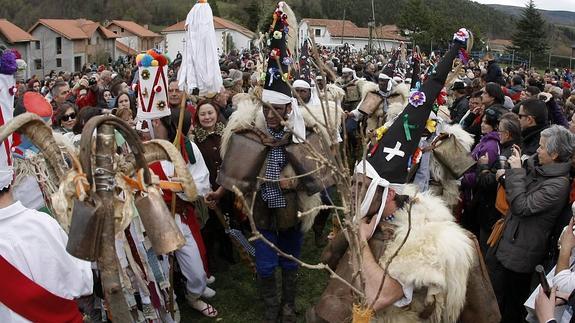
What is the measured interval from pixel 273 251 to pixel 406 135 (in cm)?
198

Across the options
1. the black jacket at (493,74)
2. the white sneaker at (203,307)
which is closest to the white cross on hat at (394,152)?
the white sneaker at (203,307)

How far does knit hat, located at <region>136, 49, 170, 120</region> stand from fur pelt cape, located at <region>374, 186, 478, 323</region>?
2690mm

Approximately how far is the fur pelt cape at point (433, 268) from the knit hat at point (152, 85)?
8.83 feet

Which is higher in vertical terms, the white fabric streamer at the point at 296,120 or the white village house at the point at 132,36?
the white village house at the point at 132,36

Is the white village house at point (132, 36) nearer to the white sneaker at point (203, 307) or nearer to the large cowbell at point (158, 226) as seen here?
the white sneaker at point (203, 307)

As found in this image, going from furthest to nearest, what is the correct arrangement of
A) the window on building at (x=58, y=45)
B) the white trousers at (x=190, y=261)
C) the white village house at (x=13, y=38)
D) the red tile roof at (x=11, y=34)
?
the window on building at (x=58, y=45)
the red tile roof at (x=11, y=34)
the white village house at (x=13, y=38)
the white trousers at (x=190, y=261)

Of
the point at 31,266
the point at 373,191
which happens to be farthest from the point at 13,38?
the point at 373,191

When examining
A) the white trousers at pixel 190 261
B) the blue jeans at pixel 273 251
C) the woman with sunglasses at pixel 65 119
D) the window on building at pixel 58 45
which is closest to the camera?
the blue jeans at pixel 273 251

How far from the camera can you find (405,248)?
2.67m

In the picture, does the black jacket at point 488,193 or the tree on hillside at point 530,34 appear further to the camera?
the tree on hillside at point 530,34

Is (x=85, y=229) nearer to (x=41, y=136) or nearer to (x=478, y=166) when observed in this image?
(x=41, y=136)

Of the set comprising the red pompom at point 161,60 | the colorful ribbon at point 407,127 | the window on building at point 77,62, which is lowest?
the window on building at point 77,62

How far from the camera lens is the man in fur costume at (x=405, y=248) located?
8.59 ft

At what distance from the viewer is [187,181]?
2.31 meters
